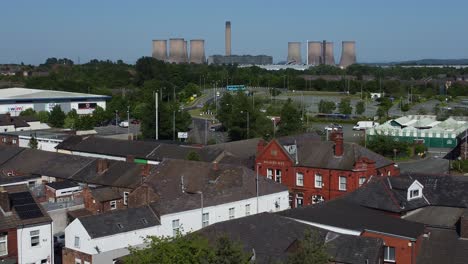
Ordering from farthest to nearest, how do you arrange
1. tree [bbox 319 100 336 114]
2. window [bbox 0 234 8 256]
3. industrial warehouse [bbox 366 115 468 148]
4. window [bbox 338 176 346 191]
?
1. tree [bbox 319 100 336 114]
2. industrial warehouse [bbox 366 115 468 148]
3. window [bbox 338 176 346 191]
4. window [bbox 0 234 8 256]

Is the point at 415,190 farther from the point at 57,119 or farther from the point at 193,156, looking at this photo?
the point at 57,119

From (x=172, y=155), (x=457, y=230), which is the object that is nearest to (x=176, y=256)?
(x=457, y=230)

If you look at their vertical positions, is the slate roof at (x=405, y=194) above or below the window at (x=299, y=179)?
above

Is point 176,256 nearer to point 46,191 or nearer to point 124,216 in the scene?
point 124,216

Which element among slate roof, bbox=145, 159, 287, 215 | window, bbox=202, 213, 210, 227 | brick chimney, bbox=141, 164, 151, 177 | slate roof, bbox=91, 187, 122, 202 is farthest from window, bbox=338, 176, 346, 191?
slate roof, bbox=91, 187, 122, 202

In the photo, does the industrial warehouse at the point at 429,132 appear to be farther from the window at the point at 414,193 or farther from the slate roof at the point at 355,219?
the slate roof at the point at 355,219

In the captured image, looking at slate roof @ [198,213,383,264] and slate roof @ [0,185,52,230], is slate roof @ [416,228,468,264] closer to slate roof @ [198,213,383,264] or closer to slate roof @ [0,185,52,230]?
slate roof @ [198,213,383,264]

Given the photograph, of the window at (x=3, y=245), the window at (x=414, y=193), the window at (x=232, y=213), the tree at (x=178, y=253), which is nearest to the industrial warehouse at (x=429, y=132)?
the window at (x=414, y=193)
